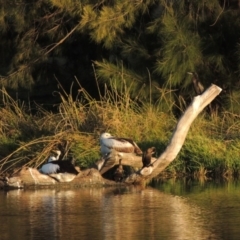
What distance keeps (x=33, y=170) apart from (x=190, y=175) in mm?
2611

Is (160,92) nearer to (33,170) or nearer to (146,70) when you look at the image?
(146,70)

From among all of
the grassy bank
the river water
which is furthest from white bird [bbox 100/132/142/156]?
the grassy bank

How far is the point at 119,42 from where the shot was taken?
717 inches

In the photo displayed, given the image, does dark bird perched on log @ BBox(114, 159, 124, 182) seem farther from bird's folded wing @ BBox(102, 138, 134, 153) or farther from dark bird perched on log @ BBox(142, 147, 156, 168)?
dark bird perched on log @ BBox(142, 147, 156, 168)

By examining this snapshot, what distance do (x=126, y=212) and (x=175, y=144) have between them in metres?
2.69

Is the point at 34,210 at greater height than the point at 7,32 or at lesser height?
lesser

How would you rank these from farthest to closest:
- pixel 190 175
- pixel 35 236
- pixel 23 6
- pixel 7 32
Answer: pixel 7 32 < pixel 23 6 < pixel 190 175 < pixel 35 236

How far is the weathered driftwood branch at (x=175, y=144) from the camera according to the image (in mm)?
13586

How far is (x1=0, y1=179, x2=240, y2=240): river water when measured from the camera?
32.2 ft

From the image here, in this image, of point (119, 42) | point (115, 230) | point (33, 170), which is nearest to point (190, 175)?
point (33, 170)

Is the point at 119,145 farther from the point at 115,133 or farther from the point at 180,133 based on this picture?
the point at 115,133

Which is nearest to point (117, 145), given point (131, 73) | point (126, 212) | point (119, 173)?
point (119, 173)

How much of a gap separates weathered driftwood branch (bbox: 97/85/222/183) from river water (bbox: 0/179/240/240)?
25 cm

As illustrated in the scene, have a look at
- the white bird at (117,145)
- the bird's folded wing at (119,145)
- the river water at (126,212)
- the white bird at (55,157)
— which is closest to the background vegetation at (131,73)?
the white bird at (55,157)
